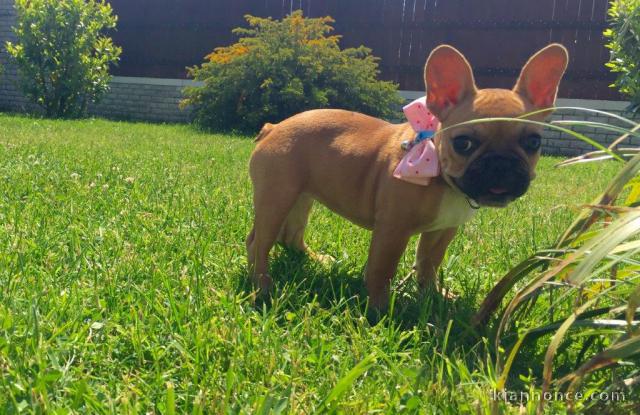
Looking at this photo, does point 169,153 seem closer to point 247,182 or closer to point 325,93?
point 247,182

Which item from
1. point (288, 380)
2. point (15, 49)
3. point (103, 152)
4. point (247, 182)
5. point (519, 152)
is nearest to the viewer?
point (288, 380)

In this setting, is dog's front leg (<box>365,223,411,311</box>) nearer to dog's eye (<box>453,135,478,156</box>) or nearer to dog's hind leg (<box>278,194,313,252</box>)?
dog's eye (<box>453,135,478,156</box>)

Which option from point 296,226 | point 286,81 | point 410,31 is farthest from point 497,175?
point 410,31

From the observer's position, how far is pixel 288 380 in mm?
1679

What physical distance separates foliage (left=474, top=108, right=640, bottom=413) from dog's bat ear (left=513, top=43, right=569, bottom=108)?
54cm

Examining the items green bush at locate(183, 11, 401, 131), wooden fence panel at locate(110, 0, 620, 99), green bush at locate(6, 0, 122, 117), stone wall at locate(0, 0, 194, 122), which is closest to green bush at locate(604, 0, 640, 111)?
wooden fence panel at locate(110, 0, 620, 99)

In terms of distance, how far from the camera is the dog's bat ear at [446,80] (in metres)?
2.34

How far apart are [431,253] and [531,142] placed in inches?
27.9

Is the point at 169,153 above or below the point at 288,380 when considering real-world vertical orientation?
below

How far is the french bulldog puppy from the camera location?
2.12 meters

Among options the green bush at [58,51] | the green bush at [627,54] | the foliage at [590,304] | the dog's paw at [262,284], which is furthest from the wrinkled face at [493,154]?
the green bush at [58,51]

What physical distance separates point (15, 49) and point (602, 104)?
11544mm

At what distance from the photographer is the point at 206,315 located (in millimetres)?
2014

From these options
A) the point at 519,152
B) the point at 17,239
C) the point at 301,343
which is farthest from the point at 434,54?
the point at 17,239
